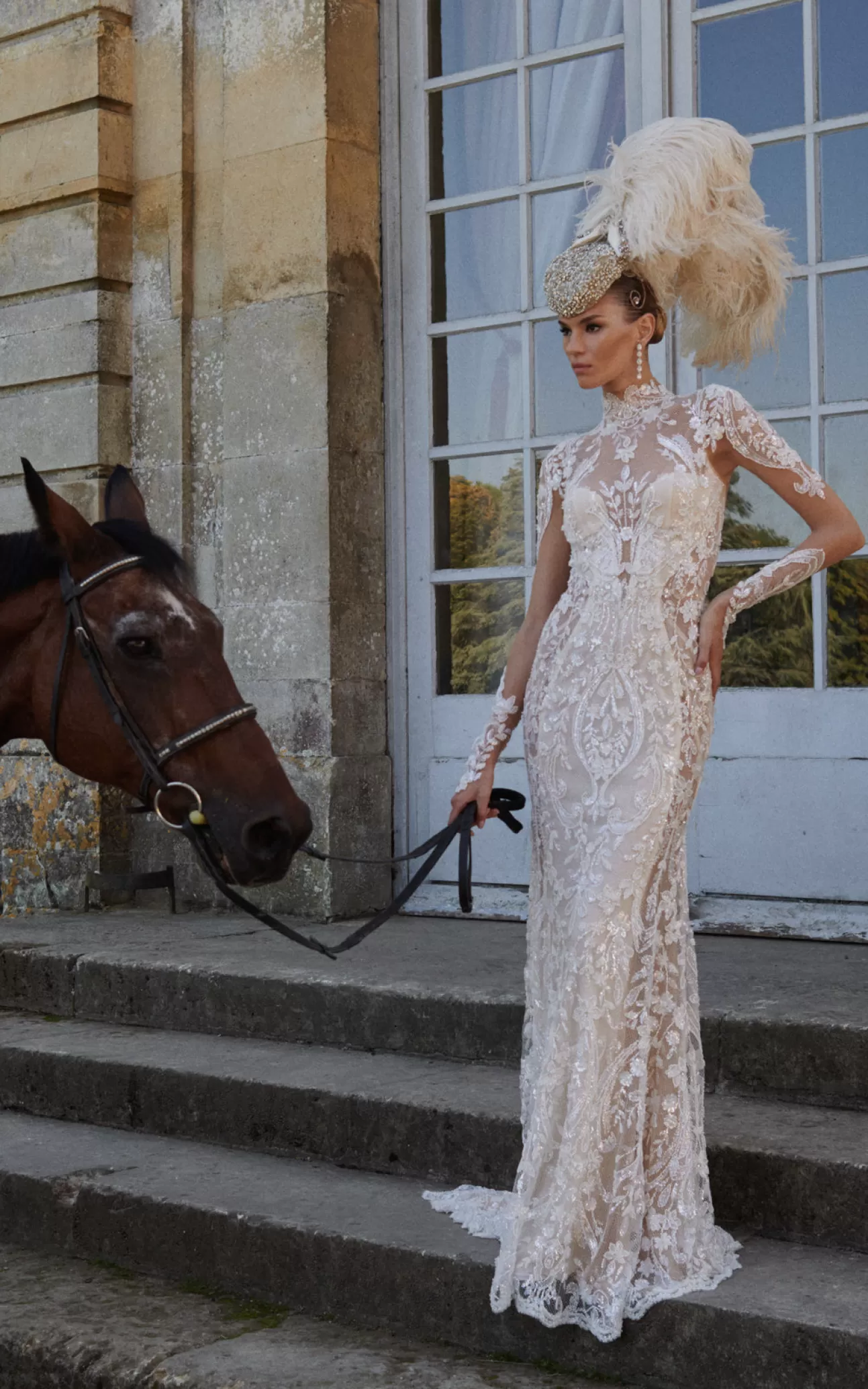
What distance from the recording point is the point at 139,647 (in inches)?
109

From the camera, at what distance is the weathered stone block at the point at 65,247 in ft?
19.9

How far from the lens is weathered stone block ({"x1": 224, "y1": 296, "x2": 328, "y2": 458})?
557 cm

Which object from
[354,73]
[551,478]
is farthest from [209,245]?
[551,478]

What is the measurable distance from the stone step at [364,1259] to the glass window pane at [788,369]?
2734 millimetres

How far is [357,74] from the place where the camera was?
18.7ft

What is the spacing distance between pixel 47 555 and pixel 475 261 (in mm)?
3292

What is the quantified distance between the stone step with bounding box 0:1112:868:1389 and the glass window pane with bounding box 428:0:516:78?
12.9 feet

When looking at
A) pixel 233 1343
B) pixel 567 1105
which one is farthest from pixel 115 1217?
pixel 567 1105

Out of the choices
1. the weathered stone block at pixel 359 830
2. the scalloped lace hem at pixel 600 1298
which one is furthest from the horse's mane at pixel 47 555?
the weathered stone block at pixel 359 830

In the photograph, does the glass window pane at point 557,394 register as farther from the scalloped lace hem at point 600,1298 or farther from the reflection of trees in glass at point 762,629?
the scalloped lace hem at point 600,1298

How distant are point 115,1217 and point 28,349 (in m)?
3.84

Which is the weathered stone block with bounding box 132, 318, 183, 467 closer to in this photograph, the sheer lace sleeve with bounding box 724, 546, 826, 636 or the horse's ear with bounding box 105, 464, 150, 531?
the horse's ear with bounding box 105, 464, 150, 531

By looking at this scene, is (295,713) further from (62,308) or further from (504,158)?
(504,158)

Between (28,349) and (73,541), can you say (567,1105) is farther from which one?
(28,349)
